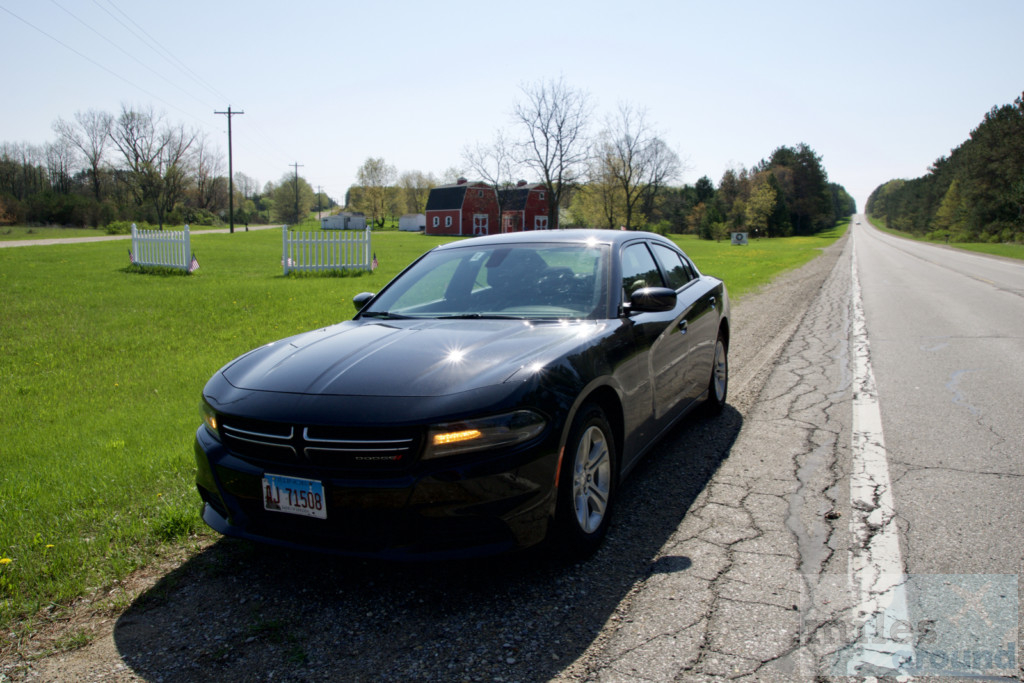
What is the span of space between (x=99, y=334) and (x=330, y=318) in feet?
10.0

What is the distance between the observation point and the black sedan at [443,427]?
257 cm

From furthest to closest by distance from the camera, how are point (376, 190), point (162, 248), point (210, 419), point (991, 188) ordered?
point (376, 190) → point (991, 188) → point (162, 248) → point (210, 419)

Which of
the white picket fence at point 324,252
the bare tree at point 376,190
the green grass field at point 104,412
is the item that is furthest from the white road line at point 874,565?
the bare tree at point 376,190

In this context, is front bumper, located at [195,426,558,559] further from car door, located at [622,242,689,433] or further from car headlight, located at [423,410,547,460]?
car door, located at [622,242,689,433]

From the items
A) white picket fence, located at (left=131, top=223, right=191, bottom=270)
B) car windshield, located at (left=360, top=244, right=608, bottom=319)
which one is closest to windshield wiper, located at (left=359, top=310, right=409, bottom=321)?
car windshield, located at (left=360, top=244, right=608, bottom=319)

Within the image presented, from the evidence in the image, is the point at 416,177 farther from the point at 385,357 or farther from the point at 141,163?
the point at 385,357

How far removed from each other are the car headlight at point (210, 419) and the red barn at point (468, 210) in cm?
7339

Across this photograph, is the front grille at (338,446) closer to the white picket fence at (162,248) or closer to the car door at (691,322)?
the car door at (691,322)

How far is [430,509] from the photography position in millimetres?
2545

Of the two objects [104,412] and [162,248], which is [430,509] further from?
[162,248]

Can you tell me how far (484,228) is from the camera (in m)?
77.2

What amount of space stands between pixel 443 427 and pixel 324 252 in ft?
55.6

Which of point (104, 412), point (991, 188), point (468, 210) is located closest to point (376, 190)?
point (468, 210)

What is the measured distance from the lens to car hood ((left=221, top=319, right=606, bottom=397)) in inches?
109
